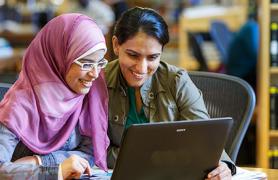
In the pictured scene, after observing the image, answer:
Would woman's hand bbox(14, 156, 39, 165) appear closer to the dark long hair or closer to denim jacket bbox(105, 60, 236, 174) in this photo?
denim jacket bbox(105, 60, 236, 174)

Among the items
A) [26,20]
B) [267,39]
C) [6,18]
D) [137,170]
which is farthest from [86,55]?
[26,20]

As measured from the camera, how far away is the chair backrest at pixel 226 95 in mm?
2355

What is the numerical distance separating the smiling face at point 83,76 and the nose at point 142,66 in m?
0.12

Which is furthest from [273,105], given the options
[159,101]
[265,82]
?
[159,101]

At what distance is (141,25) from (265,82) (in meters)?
2.45

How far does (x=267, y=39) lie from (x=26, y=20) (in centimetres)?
577

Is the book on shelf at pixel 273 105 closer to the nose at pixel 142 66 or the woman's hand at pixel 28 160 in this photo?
the nose at pixel 142 66

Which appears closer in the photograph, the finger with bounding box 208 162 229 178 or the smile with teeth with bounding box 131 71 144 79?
the finger with bounding box 208 162 229 178

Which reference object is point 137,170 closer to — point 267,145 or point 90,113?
point 90,113

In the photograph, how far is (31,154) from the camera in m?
1.95

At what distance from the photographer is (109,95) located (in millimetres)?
2154

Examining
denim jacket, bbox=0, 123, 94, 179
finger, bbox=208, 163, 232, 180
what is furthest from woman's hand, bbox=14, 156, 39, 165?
finger, bbox=208, 163, 232, 180

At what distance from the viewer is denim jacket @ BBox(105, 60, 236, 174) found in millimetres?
2092

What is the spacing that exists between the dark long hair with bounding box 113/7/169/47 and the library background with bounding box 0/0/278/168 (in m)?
0.68
